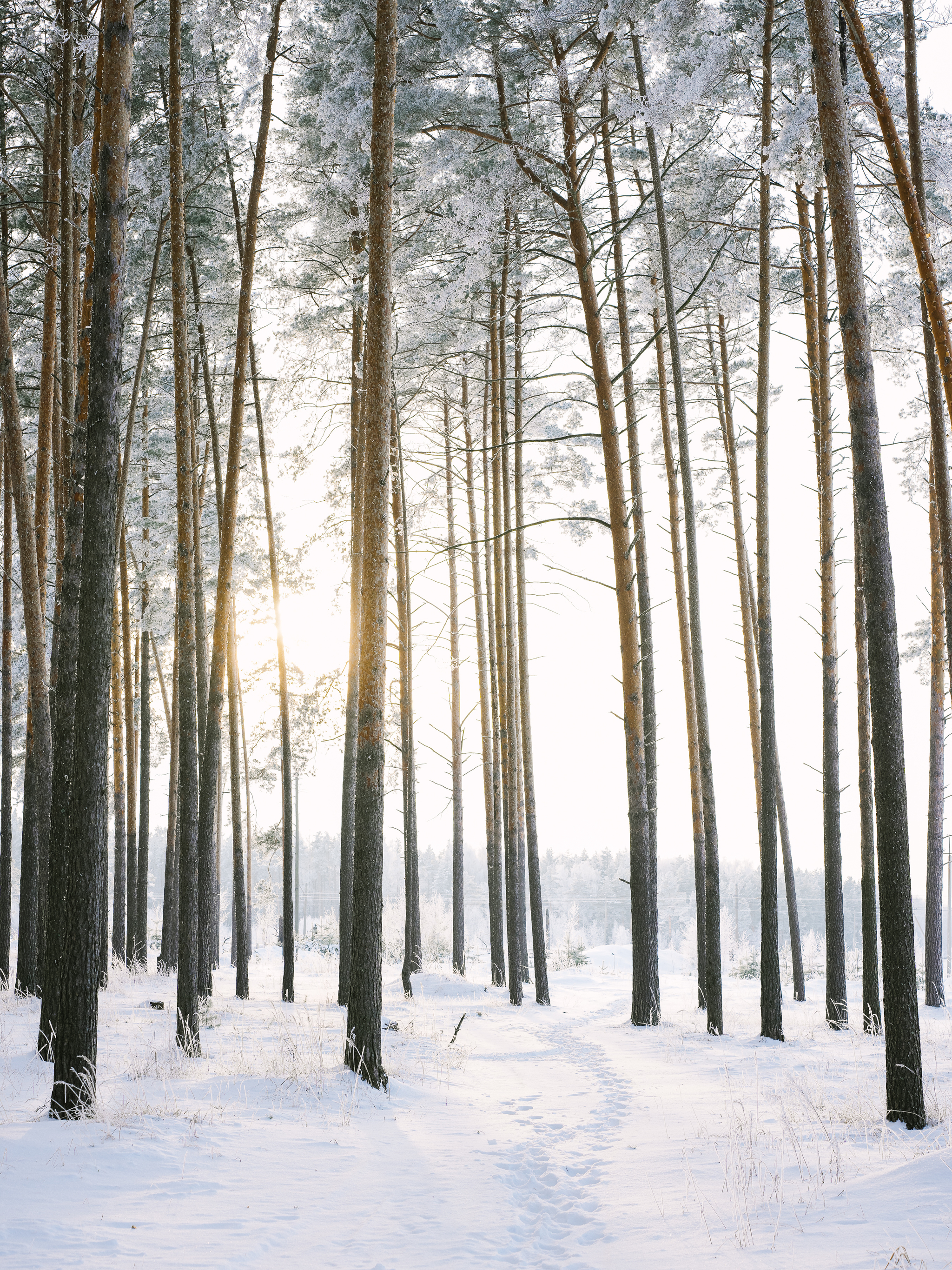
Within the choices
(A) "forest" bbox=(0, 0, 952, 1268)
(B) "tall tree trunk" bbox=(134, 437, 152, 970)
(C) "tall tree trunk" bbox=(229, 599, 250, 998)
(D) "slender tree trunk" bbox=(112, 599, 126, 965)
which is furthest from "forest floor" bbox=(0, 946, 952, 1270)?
(B) "tall tree trunk" bbox=(134, 437, 152, 970)

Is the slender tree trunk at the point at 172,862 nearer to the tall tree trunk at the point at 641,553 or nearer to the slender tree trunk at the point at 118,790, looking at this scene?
the slender tree trunk at the point at 118,790

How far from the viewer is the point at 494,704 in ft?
51.6

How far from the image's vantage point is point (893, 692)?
519 cm

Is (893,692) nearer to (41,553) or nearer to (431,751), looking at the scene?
(41,553)

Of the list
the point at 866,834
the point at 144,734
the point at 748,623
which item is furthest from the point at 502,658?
the point at 144,734

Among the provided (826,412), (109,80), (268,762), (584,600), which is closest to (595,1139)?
(109,80)

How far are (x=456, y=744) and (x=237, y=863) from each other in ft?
17.6

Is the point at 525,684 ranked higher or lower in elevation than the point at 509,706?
higher

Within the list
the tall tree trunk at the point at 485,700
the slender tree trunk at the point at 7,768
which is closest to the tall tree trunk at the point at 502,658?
the tall tree trunk at the point at 485,700

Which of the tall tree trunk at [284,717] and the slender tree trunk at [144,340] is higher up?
the slender tree trunk at [144,340]

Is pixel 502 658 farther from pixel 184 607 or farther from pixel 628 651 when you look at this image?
pixel 184 607

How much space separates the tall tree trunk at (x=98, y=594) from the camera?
4.99m

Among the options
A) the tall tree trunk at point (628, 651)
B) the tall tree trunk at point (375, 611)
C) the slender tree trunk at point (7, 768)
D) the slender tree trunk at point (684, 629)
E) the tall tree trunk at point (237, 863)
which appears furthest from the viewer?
the tall tree trunk at point (237, 863)

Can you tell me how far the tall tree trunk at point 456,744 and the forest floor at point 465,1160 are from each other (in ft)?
32.9
